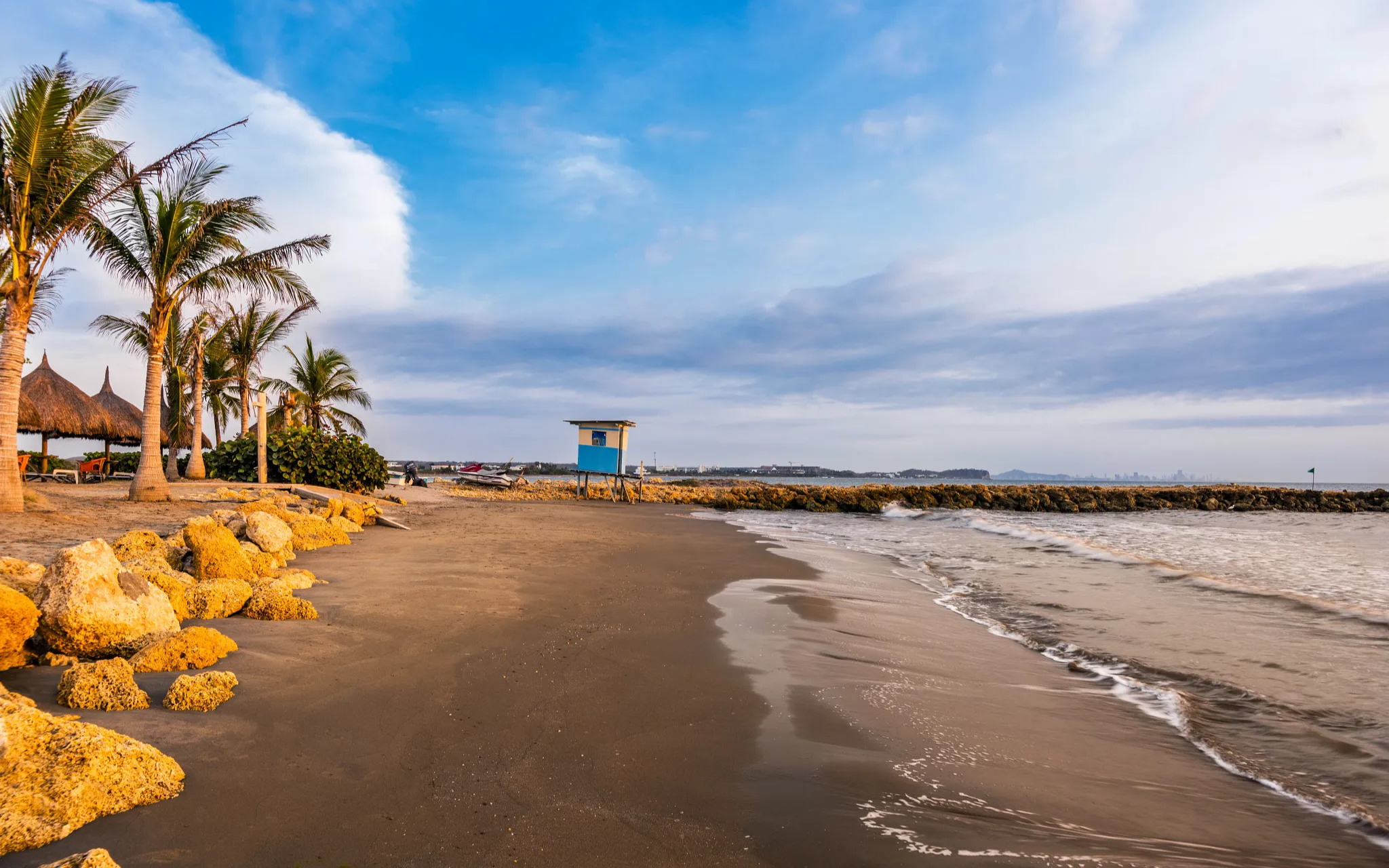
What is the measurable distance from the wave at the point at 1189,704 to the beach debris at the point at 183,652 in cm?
623

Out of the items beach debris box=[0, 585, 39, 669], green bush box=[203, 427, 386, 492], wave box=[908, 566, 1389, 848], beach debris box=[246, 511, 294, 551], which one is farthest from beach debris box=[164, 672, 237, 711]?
green bush box=[203, 427, 386, 492]

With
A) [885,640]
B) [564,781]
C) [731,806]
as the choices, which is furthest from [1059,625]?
[564,781]

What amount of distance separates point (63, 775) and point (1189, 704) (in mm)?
6583

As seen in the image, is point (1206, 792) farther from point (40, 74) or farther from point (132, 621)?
point (40, 74)

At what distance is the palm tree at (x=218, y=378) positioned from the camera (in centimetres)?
2400

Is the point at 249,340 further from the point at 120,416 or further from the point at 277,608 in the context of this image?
the point at 277,608

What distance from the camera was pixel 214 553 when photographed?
619cm

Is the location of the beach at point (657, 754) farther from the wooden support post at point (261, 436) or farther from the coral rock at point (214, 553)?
the wooden support post at point (261, 436)

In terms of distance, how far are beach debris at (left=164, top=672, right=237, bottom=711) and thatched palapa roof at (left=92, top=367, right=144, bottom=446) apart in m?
27.9

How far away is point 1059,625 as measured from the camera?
736 cm

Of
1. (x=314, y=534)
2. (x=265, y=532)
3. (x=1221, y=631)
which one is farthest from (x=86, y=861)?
(x=1221, y=631)

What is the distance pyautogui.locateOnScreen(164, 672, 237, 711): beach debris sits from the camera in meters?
3.40

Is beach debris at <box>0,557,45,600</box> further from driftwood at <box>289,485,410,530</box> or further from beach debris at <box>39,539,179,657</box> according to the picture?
driftwood at <box>289,485,410,530</box>

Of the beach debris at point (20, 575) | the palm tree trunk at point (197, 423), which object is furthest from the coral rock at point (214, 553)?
the palm tree trunk at point (197, 423)
